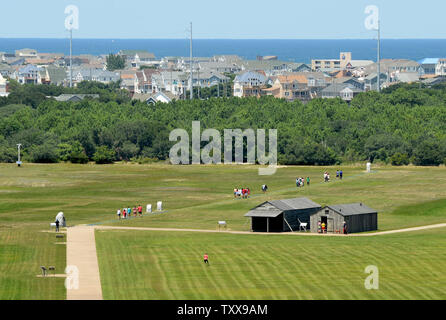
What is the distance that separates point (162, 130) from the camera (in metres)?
182

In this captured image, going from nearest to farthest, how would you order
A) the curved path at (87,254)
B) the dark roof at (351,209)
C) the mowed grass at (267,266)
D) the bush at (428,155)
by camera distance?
the curved path at (87,254) < the mowed grass at (267,266) < the dark roof at (351,209) < the bush at (428,155)

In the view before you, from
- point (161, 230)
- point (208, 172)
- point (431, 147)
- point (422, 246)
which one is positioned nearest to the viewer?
point (422, 246)

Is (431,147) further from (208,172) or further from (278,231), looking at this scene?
(278,231)

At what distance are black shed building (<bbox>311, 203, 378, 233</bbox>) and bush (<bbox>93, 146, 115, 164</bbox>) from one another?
264 ft

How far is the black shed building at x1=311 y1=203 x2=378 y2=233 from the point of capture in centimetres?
8844

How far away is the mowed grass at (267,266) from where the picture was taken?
198 feet

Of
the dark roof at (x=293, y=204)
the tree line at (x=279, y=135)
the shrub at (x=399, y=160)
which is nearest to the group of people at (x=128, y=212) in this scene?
the dark roof at (x=293, y=204)

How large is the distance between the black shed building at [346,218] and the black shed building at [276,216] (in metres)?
1.53

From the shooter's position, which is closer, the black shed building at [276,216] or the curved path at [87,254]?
the curved path at [87,254]

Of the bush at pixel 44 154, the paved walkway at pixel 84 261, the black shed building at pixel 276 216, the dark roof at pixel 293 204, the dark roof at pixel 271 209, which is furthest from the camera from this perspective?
the bush at pixel 44 154

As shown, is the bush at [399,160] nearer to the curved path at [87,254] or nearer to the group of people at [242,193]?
the group of people at [242,193]

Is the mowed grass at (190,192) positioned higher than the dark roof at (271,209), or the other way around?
the dark roof at (271,209)
